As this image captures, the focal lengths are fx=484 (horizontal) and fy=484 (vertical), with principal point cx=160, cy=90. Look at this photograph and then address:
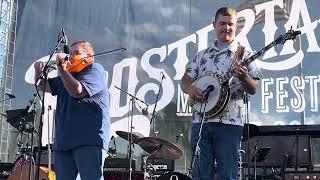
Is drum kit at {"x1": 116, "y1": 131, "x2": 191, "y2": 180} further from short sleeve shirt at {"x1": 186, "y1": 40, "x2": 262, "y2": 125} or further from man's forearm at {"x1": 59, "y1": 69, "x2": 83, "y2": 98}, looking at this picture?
man's forearm at {"x1": 59, "y1": 69, "x2": 83, "y2": 98}

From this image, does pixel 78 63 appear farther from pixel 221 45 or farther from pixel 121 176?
pixel 121 176

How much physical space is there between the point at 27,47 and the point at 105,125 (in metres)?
5.02

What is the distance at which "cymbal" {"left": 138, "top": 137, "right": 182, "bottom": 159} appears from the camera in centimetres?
507

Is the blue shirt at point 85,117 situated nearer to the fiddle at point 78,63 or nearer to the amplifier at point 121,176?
the fiddle at point 78,63

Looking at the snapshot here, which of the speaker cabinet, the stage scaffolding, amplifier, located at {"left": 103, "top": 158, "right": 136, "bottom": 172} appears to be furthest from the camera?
the stage scaffolding

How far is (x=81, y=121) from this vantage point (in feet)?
10.6

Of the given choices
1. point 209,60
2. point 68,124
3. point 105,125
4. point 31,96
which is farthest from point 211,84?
point 31,96

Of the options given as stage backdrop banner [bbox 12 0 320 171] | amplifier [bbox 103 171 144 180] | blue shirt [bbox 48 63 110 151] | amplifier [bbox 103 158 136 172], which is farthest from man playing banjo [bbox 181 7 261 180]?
stage backdrop banner [bbox 12 0 320 171]

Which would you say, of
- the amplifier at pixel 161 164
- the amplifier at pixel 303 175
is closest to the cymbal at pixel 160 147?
the amplifier at pixel 161 164

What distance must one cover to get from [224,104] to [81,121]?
97cm

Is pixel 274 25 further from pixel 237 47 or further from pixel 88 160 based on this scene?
pixel 88 160

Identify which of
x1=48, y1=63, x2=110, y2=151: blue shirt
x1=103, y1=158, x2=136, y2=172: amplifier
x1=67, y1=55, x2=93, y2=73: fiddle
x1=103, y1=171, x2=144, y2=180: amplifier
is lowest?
x1=103, y1=171, x2=144, y2=180: amplifier

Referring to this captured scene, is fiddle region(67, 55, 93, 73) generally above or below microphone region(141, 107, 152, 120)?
above

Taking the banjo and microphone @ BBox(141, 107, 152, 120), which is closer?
the banjo
